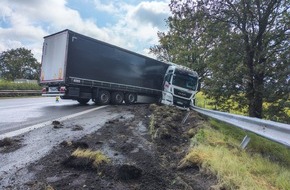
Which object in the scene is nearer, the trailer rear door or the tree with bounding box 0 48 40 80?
the trailer rear door

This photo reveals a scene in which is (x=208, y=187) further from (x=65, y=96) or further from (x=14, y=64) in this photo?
(x=14, y=64)

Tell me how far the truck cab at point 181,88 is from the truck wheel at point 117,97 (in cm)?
353

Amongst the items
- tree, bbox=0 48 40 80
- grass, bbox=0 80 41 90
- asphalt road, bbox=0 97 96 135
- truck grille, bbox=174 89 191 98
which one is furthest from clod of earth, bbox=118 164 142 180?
tree, bbox=0 48 40 80

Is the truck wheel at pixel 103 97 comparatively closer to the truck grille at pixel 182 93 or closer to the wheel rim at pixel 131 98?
the wheel rim at pixel 131 98

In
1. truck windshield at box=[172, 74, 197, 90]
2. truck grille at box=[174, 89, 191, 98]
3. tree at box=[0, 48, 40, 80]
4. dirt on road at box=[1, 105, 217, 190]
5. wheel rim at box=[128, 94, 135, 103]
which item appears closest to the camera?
dirt on road at box=[1, 105, 217, 190]

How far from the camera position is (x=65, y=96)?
1673 cm

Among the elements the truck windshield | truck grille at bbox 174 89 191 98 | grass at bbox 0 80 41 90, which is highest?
the truck windshield

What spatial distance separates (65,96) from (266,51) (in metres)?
11.5

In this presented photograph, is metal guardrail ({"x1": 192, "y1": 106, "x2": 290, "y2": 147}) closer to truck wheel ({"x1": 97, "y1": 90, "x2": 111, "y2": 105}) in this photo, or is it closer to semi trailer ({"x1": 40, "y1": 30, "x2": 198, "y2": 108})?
semi trailer ({"x1": 40, "y1": 30, "x2": 198, "y2": 108})

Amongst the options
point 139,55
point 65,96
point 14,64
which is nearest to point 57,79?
point 65,96

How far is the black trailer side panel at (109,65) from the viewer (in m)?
16.5

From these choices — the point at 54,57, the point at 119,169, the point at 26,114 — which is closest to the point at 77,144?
the point at 119,169

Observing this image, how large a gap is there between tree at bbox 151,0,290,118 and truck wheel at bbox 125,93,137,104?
20.4 ft

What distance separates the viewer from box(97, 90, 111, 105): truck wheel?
18.6m
